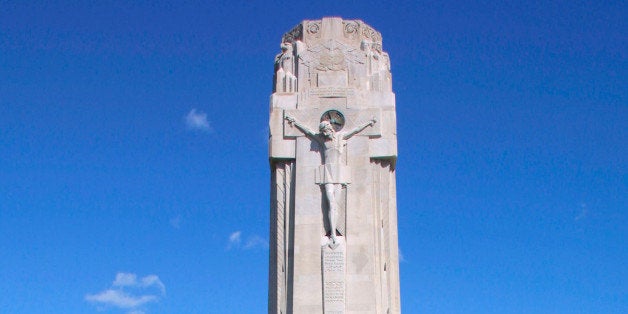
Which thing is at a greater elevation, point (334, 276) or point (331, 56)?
point (331, 56)

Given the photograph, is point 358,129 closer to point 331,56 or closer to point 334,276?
point 331,56

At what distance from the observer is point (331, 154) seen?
30.0 metres

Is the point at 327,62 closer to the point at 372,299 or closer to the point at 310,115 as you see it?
the point at 310,115

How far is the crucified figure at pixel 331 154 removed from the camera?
29406 millimetres

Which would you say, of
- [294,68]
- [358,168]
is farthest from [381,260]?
[294,68]

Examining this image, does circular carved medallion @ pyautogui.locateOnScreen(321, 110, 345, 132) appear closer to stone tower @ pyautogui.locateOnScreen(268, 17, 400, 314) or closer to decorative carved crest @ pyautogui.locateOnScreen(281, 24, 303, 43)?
stone tower @ pyautogui.locateOnScreen(268, 17, 400, 314)

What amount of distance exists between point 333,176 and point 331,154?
0.77 m

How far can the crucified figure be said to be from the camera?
29406 millimetres

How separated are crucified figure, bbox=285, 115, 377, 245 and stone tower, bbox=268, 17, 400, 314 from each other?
3 centimetres

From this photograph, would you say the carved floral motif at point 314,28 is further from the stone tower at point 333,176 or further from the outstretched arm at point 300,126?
the outstretched arm at point 300,126

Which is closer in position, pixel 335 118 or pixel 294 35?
pixel 335 118

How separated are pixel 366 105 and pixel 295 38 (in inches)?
155

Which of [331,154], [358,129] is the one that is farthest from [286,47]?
[331,154]

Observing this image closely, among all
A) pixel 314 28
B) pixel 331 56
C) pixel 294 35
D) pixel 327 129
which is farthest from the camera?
pixel 294 35
